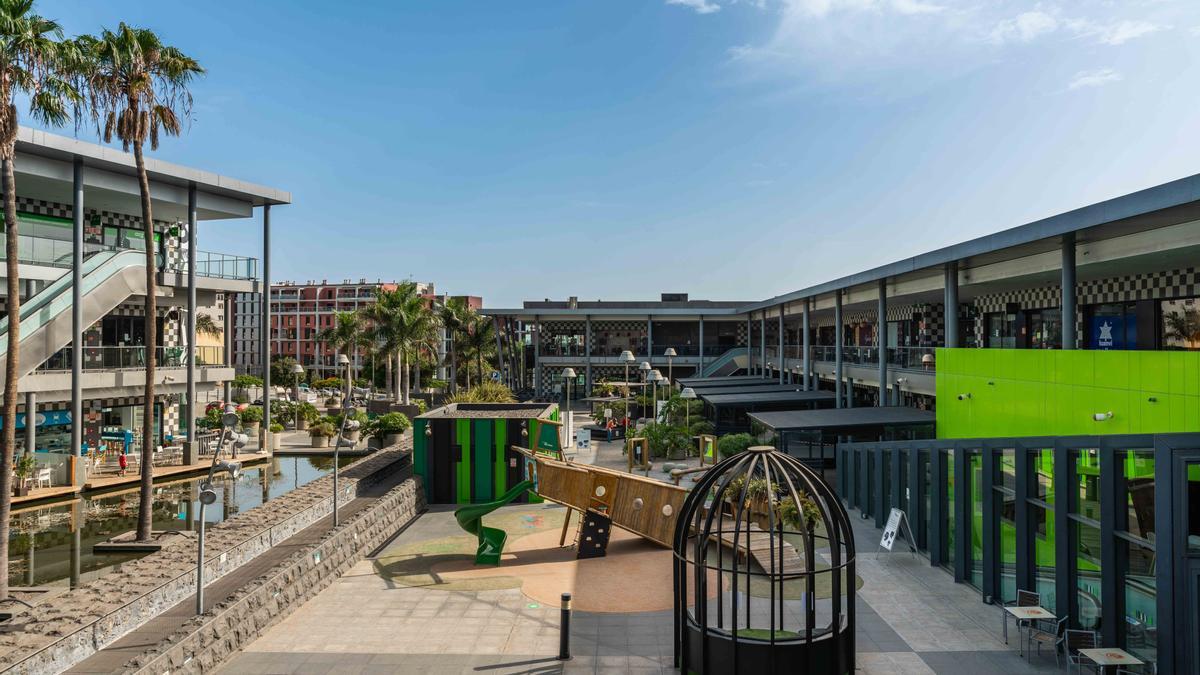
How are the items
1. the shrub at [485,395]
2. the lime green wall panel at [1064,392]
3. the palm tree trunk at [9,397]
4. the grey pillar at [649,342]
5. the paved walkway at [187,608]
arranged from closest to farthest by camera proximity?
1. the paved walkway at [187,608]
2. the lime green wall panel at [1064,392]
3. the palm tree trunk at [9,397]
4. the shrub at [485,395]
5. the grey pillar at [649,342]

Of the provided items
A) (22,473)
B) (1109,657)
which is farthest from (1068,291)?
(22,473)

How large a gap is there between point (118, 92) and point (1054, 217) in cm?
2142

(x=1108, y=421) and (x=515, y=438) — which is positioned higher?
(x=1108, y=421)

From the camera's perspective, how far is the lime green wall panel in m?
11.6

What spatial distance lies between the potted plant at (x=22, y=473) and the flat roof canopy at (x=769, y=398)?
2560 cm

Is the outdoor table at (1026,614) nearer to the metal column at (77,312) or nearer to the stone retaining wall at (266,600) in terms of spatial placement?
the stone retaining wall at (266,600)

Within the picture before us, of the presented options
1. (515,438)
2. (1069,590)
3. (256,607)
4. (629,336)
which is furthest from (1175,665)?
(629,336)

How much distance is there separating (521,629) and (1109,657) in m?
8.58

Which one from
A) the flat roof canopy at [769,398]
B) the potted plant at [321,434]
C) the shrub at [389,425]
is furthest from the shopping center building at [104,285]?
the flat roof canopy at [769,398]

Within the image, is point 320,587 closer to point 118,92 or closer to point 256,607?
point 256,607

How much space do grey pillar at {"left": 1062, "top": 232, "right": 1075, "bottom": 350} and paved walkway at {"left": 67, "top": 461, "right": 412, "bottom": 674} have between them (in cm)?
1699

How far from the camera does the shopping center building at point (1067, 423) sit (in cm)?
1030

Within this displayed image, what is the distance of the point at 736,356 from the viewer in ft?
208

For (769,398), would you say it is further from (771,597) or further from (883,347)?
(771,597)
